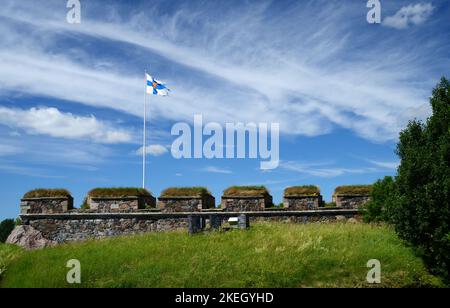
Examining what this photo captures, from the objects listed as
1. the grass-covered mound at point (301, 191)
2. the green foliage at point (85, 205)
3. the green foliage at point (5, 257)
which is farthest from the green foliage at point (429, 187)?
the green foliage at point (85, 205)

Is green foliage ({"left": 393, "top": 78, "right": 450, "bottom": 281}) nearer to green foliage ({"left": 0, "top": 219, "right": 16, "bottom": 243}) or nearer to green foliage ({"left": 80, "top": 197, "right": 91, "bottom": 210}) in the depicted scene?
green foliage ({"left": 80, "top": 197, "right": 91, "bottom": 210})

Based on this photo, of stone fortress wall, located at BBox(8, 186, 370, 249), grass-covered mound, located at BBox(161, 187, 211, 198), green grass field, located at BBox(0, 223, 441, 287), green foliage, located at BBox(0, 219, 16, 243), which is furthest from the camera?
green foliage, located at BBox(0, 219, 16, 243)

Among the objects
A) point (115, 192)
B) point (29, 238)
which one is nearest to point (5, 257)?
point (29, 238)

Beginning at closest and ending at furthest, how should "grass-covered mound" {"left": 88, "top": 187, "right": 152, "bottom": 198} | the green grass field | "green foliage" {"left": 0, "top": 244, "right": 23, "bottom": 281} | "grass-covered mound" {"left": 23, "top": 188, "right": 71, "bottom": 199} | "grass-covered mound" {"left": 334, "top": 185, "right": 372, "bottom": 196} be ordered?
the green grass field → "green foliage" {"left": 0, "top": 244, "right": 23, "bottom": 281} → "grass-covered mound" {"left": 334, "top": 185, "right": 372, "bottom": 196} → "grass-covered mound" {"left": 88, "top": 187, "right": 152, "bottom": 198} → "grass-covered mound" {"left": 23, "top": 188, "right": 71, "bottom": 199}

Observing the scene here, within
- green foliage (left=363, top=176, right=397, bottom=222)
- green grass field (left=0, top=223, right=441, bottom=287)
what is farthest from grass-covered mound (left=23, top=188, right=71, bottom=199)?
green foliage (left=363, top=176, right=397, bottom=222)

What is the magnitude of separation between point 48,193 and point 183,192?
6.60 metres

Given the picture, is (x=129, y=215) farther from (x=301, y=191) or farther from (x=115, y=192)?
(x=301, y=191)

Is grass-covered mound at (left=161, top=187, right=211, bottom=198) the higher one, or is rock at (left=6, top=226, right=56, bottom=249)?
grass-covered mound at (left=161, top=187, right=211, bottom=198)

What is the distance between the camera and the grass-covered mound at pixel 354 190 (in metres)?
22.2

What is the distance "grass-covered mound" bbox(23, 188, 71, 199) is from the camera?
23.4 metres

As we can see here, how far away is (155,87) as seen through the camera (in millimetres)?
26500

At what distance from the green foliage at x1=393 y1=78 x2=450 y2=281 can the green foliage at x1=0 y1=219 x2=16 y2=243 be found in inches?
770

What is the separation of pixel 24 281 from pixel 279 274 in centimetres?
726

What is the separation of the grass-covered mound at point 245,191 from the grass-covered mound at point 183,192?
1.20m
